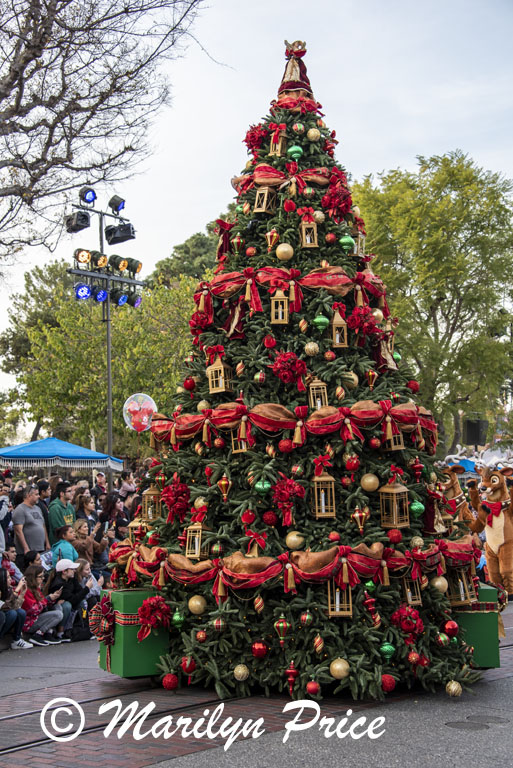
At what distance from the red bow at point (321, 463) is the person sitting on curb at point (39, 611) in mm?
5816

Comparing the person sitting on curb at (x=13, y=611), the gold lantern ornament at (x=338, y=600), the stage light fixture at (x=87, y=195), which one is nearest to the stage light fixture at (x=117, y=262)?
the stage light fixture at (x=87, y=195)

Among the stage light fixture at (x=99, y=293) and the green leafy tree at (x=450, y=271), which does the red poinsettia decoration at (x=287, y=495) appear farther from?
the green leafy tree at (x=450, y=271)

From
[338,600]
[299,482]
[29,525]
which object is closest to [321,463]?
[299,482]

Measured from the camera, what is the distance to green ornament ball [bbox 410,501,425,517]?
6875mm

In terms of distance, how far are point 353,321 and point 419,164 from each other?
88.1 ft

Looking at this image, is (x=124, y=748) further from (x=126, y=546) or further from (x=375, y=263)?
(x=375, y=263)

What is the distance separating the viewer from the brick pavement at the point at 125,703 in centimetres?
527

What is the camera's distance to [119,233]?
19.6 meters

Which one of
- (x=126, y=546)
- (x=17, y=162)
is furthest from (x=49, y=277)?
(x=126, y=546)

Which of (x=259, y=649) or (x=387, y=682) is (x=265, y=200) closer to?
(x=259, y=649)

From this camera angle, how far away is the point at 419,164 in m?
32.2

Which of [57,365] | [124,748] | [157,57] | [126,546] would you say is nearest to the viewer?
[124,748]

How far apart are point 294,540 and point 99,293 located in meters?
13.9

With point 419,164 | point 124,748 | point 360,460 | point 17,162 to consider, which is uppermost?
point 419,164
